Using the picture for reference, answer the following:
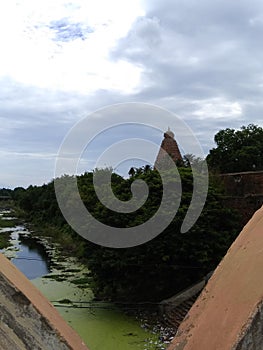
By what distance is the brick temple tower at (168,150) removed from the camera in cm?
1355

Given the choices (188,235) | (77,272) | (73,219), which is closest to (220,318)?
(188,235)

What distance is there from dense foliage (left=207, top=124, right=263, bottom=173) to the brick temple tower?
18.0 feet

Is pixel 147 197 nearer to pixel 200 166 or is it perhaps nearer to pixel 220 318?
pixel 200 166

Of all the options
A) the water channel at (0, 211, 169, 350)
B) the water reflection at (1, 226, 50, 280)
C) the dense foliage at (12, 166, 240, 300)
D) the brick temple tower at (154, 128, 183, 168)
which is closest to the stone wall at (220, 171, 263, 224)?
the dense foliage at (12, 166, 240, 300)

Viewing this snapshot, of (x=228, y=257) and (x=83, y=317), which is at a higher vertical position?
(x=228, y=257)

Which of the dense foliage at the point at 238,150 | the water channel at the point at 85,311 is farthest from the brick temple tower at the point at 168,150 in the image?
the dense foliage at the point at 238,150

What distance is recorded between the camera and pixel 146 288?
10305 millimetres

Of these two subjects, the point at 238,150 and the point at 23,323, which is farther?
the point at 238,150

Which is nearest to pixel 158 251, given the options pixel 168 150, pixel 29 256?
pixel 168 150

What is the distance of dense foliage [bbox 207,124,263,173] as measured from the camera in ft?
64.1

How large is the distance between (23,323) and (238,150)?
64.2 ft

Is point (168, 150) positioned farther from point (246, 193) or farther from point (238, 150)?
point (238, 150)

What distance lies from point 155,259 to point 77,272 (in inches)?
272

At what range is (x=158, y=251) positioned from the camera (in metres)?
9.49
